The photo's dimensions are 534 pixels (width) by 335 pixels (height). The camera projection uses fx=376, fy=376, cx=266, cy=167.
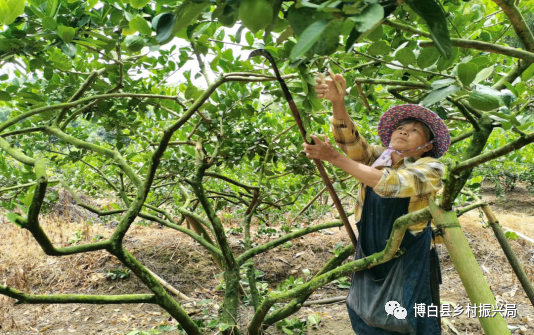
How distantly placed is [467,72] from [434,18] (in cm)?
39

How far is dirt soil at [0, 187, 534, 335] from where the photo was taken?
269cm

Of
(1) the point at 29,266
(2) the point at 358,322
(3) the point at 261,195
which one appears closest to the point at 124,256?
(2) the point at 358,322

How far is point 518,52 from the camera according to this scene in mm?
755

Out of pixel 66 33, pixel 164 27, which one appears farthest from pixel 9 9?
pixel 164 27

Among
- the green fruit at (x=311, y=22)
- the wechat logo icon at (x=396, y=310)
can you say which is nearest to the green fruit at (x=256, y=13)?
the green fruit at (x=311, y=22)

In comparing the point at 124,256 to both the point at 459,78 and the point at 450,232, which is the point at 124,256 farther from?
the point at 459,78

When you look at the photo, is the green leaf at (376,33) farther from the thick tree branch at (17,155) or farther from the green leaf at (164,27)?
the thick tree branch at (17,155)

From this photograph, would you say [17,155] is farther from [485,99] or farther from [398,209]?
[398,209]

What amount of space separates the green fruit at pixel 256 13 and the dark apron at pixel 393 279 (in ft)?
4.30

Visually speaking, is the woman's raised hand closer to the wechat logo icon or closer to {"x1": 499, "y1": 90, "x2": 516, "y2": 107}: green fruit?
{"x1": 499, "y1": 90, "x2": 516, "y2": 107}: green fruit

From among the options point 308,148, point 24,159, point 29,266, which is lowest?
point 29,266

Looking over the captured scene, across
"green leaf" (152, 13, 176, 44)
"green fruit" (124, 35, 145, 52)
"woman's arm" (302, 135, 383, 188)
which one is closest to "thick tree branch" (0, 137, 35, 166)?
"green fruit" (124, 35, 145, 52)

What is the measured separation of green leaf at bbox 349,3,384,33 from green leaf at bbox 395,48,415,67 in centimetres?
59

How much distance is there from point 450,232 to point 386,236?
0.68m
